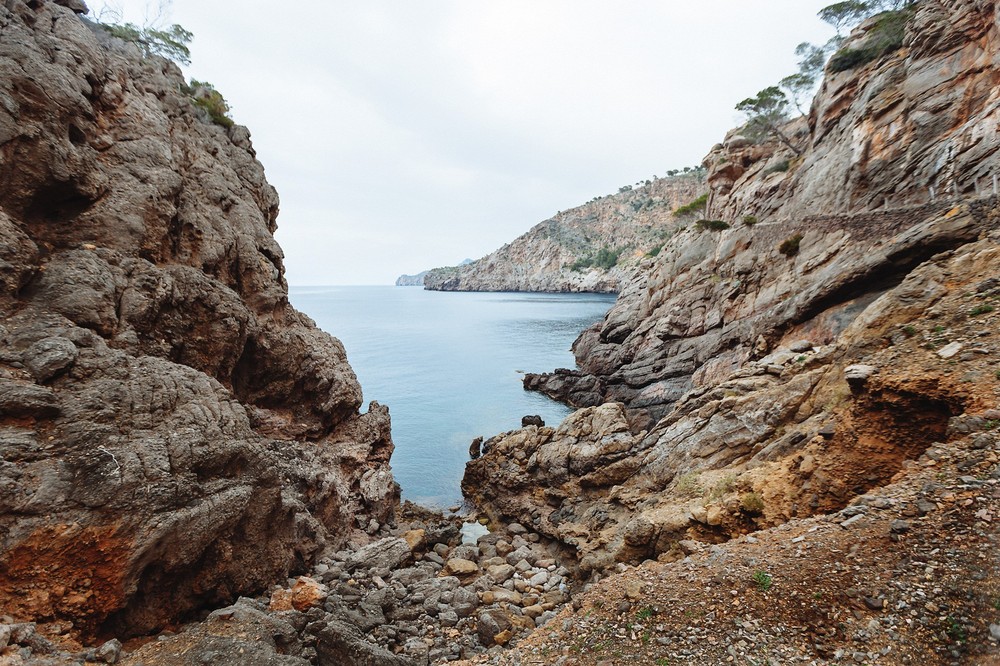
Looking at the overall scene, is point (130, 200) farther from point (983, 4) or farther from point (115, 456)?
point (983, 4)

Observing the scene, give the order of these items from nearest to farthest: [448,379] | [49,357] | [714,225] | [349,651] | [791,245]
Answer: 1. [49,357]
2. [349,651]
3. [791,245]
4. [714,225]
5. [448,379]

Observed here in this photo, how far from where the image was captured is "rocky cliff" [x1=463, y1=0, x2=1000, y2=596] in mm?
11586

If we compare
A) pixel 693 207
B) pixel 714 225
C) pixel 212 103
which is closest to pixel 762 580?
pixel 212 103

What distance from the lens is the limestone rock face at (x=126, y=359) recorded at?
10.2m

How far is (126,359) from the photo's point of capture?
12.7 m

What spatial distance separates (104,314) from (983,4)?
44899 millimetres

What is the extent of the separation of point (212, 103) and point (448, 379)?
43067 millimetres

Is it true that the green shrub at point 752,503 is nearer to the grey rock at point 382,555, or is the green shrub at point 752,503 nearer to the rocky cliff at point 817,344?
the rocky cliff at point 817,344

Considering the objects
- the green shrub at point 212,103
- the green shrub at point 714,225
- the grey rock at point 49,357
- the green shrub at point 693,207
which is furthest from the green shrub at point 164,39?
the green shrub at point 693,207

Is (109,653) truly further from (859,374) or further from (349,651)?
(859,374)

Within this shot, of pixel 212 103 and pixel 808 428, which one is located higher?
pixel 212 103

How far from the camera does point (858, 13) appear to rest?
156ft

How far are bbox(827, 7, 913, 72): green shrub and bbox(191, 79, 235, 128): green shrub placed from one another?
48623mm

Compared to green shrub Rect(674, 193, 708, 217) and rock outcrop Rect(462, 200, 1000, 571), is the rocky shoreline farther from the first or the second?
green shrub Rect(674, 193, 708, 217)
